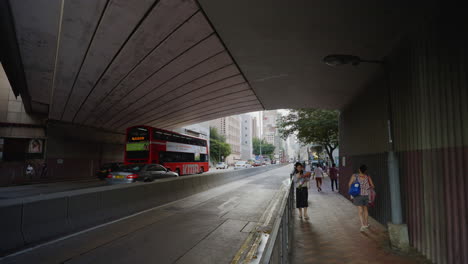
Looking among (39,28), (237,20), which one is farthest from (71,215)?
(237,20)

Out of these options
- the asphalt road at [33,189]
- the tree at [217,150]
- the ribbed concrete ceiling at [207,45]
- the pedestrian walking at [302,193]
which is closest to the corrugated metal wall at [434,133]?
the ribbed concrete ceiling at [207,45]

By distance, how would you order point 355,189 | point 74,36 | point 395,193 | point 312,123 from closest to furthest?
point 395,193 → point 355,189 → point 74,36 → point 312,123

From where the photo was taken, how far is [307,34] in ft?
21.9

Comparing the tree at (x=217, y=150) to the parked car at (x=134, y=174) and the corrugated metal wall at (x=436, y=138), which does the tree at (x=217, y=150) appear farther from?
the corrugated metal wall at (x=436, y=138)

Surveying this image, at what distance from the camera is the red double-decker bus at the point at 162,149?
17922mm

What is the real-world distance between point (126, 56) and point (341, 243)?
939 centimetres

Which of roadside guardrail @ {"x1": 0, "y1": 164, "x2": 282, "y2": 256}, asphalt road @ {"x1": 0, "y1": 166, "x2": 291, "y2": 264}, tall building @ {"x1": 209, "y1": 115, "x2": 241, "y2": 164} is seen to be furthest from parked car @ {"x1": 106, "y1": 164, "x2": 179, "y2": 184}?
tall building @ {"x1": 209, "y1": 115, "x2": 241, "y2": 164}

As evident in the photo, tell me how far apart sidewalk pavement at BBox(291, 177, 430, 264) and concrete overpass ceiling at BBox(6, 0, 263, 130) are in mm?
6076

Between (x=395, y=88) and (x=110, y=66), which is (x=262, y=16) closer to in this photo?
(x=395, y=88)

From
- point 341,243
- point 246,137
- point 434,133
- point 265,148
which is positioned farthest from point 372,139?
point 246,137

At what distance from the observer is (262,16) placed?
240 inches

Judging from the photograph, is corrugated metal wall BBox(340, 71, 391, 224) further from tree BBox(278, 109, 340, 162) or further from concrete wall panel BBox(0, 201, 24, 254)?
concrete wall panel BBox(0, 201, 24, 254)

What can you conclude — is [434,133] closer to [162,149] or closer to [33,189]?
[162,149]

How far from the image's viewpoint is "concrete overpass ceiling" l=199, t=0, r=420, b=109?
5.48 metres
